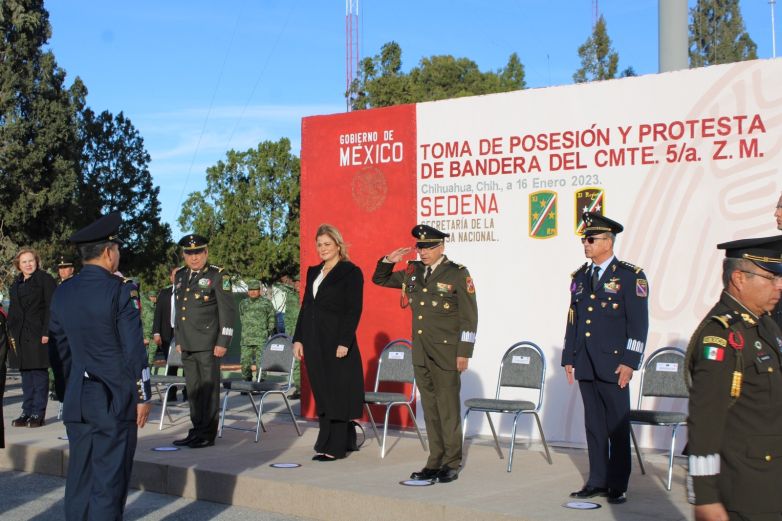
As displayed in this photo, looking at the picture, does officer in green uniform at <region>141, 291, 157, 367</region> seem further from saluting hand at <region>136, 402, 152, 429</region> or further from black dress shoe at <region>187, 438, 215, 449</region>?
saluting hand at <region>136, 402, 152, 429</region>

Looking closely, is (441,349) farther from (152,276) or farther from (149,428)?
(152,276)

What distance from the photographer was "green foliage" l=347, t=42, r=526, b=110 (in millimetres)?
36594

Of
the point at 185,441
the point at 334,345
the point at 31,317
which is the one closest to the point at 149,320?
the point at 31,317

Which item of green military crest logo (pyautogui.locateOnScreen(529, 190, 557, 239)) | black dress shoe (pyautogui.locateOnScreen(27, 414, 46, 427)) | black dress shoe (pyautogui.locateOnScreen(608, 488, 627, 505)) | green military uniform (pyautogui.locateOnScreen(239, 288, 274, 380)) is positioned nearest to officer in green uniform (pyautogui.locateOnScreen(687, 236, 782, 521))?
black dress shoe (pyautogui.locateOnScreen(608, 488, 627, 505))

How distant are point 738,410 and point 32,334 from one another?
28.2 feet

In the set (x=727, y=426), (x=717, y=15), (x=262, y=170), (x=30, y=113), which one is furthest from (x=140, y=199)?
(x=727, y=426)

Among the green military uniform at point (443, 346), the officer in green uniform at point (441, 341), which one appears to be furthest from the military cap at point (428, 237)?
the green military uniform at point (443, 346)

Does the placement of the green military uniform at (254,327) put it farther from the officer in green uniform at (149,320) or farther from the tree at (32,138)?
the tree at (32,138)

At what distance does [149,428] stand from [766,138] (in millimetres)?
6139

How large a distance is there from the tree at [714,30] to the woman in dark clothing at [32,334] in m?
35.8

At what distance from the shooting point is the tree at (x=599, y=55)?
40.6 metres

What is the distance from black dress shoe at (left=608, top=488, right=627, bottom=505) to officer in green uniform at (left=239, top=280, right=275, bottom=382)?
9.13 m

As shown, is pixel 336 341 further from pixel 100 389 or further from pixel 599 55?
pixel 599 55

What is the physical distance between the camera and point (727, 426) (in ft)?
11.2
